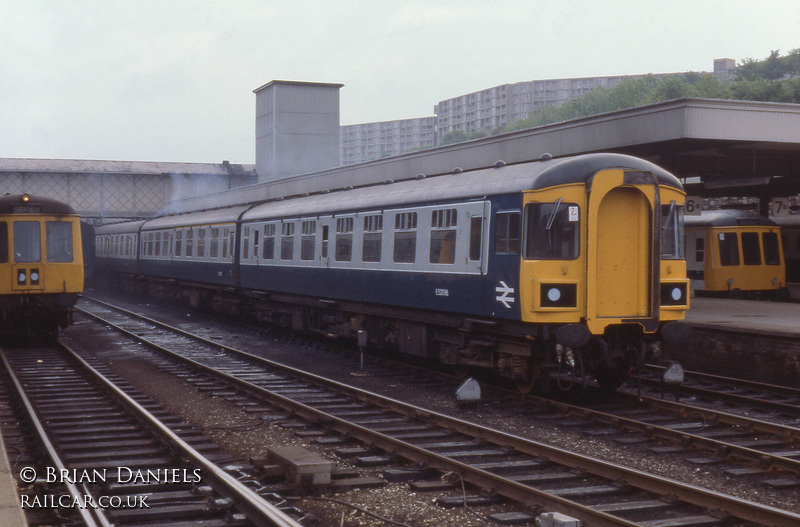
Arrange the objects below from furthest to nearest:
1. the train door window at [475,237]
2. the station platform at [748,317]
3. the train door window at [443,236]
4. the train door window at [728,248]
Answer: the train door window at [728,248] → the station platform at [748,317] → the train door window at [443,236] → the train door window at [475,237]

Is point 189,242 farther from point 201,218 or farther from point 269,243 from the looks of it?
point 269,243

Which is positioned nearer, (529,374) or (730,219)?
(529,374)

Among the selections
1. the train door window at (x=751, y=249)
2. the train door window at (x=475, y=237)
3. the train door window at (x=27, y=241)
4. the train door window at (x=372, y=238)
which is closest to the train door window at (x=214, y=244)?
the train door window at (x=27, y=241)

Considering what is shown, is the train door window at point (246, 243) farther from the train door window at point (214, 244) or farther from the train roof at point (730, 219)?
the train roof at point (730, 219)

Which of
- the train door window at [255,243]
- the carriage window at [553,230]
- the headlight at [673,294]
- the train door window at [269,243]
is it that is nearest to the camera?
the carriage window at [553,230]

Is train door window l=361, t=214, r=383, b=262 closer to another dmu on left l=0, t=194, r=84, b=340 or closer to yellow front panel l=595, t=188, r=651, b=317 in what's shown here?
yellow front panel l=595, t=188, r=651, b=317

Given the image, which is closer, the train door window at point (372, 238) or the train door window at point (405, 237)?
the train door window at point (405, 237)

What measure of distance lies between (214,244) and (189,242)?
112 inches

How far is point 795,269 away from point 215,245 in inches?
776

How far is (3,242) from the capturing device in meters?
17.4

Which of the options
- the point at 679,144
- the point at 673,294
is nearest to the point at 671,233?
the point at 673,294

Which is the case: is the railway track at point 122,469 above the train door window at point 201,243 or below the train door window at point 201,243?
below

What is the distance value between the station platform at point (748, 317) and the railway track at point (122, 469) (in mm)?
8796

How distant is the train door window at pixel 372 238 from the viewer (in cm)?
1512
